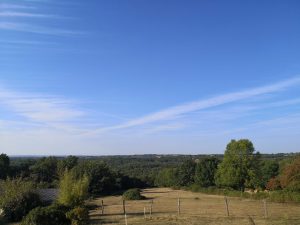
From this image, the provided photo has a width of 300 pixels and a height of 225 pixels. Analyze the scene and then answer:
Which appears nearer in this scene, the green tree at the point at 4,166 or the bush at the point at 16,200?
the bush at the point at 16,200

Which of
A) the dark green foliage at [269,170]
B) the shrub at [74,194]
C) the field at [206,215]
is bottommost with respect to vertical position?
the field at [206,215]

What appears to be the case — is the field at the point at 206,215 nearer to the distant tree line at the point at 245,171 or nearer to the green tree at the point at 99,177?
the distant tree line at the point at 245,171

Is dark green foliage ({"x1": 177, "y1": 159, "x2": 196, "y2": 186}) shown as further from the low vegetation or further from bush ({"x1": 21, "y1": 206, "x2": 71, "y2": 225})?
bush ({"x1": 21, "y1": 206, "x2": 71, "y2": 225})

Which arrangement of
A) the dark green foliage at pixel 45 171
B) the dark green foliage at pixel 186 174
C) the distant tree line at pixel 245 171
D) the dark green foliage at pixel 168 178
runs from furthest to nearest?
the dark green foliage at pixel 168 178 → the dark green foliage at pixel 186 174 → the dark green foliage at pixel 45 171 → the distant tree line at pixel 245 171

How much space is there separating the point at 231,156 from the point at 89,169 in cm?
2607

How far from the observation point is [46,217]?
24906mm

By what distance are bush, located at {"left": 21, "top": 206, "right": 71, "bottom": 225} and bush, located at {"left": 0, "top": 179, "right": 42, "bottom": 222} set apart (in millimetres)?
9159

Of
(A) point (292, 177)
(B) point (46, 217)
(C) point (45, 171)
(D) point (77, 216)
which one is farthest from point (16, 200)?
(C) point (45, 171)

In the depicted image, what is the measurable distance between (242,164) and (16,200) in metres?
39.9

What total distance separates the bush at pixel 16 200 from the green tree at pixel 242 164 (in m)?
37.4

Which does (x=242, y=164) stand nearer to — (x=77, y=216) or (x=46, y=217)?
(x=77, y=216)

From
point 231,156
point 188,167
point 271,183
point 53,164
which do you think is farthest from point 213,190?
point 53,164

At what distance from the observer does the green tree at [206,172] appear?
273ft

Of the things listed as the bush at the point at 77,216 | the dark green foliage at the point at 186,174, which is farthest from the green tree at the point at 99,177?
the bush at the point at 77,216
